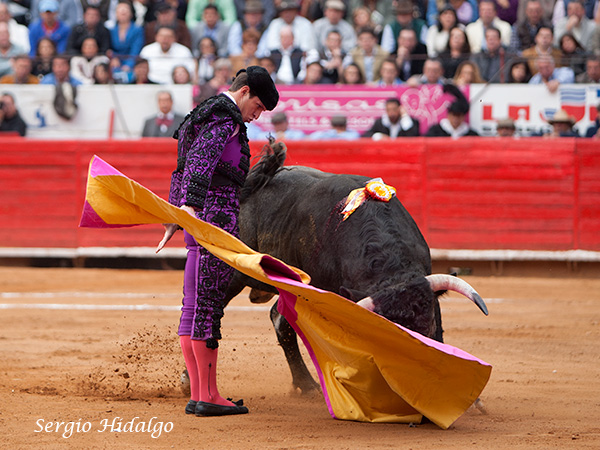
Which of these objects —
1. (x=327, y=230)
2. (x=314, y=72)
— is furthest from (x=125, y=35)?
(x=327, y=230)

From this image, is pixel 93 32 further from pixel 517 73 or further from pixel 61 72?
pixel 517 73

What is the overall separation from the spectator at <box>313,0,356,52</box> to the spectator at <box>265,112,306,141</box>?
147 centimetres

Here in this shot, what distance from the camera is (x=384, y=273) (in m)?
3.62

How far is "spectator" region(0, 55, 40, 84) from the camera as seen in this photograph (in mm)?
10406

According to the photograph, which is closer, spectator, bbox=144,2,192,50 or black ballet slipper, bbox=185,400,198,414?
black ballet slipper, bbox=185,400,198,414

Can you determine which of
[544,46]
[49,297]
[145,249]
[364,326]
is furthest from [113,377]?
[544,46]

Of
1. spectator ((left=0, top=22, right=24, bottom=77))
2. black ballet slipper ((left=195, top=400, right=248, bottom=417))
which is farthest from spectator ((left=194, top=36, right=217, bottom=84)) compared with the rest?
black ballet slipper ((left=195, top=400, right=248, bottom=417))

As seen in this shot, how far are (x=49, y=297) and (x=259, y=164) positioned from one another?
155 inches

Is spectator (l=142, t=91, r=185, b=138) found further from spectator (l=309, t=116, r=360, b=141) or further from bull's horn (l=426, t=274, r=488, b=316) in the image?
bull's horn (l=426, t=274, r=488, b=316)

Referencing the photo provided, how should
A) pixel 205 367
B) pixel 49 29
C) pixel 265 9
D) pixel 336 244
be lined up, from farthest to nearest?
pixel 265 9 < pixel 49 29 < pixel 336 244 < pixel 205 367

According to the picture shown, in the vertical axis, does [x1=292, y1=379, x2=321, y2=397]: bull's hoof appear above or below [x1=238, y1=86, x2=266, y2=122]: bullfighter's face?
below

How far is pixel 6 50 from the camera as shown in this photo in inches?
442

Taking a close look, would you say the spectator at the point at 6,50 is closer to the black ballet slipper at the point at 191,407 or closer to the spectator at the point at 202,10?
the spectator at the point at 202,10

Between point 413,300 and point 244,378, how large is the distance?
155cm
